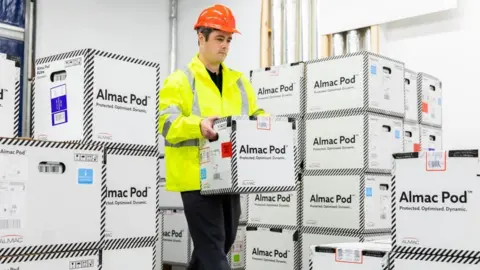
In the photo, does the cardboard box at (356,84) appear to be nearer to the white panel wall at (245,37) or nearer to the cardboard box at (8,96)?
the cardboard box at (8,96)

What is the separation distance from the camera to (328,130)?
4273mm

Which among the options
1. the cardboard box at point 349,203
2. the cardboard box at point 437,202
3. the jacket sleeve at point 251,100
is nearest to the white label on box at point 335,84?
the cardboard box at point 349,203

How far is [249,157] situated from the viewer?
3.21 meters

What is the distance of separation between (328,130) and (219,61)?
1.08 meters

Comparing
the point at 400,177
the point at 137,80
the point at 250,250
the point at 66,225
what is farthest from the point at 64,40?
the point at 400,177

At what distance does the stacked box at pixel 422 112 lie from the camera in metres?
4.55

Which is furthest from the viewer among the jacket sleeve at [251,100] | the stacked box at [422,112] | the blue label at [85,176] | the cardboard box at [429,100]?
the cardboard box at [429,100]

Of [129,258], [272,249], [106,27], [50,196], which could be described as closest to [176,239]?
[272,249]

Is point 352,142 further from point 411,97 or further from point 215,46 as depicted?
point 215,46

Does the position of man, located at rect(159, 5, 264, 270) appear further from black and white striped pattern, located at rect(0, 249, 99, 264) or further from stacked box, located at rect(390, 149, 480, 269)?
stacked box, located at rect(390, 149, 480, 269)

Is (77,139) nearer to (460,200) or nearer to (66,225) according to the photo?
(66,225)

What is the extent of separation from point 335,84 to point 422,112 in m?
0.89

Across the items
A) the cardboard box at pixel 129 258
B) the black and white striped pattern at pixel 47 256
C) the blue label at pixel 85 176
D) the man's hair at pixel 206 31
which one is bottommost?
the cardboard box at pixel 129 258

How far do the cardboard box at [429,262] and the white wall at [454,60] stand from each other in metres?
2.99
